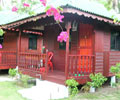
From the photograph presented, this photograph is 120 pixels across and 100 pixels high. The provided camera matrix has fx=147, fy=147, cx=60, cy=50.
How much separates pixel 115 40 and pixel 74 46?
2086 millimetres

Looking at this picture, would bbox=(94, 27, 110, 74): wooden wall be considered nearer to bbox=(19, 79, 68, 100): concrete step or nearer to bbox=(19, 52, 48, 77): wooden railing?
bbox=(19, 79, 68, 100): concrete step

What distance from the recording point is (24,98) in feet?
15.8

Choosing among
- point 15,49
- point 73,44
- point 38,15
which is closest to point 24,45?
point 15,49

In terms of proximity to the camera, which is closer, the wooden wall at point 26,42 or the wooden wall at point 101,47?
the wooden wall at point 101,47

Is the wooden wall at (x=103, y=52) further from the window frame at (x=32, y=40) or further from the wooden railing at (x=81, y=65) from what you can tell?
the window frame at (x=32, y=40)

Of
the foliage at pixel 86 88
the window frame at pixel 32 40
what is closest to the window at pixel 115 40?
the foliage at pixel 86 88

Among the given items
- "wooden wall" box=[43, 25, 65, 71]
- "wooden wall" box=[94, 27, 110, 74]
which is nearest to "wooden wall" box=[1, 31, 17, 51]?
"wooden wall" box=[43, 25, 65, 71]

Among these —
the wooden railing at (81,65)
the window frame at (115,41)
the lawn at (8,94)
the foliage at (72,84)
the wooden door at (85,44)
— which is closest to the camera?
the foliage at (72,84)

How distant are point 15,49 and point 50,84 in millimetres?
5035

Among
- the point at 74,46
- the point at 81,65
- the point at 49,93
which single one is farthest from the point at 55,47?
the point at 49,93

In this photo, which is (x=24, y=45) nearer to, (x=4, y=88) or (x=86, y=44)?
(x=4, y=88)

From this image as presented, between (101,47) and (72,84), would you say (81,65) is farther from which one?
(101,47)

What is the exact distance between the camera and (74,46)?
6965 millimetres

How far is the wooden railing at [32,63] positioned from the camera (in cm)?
607
